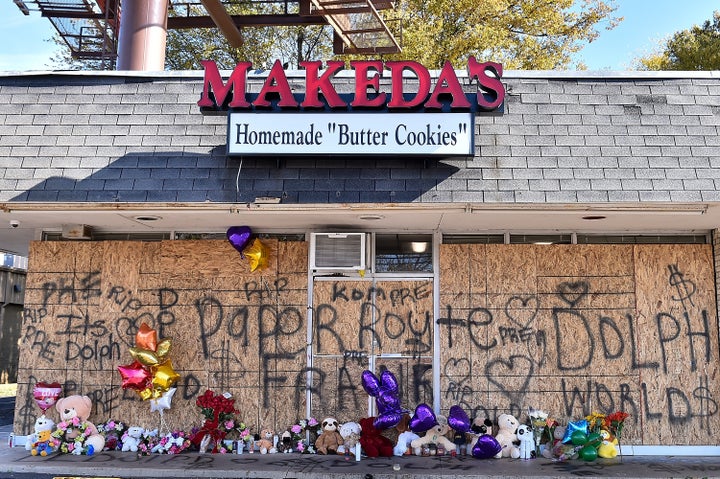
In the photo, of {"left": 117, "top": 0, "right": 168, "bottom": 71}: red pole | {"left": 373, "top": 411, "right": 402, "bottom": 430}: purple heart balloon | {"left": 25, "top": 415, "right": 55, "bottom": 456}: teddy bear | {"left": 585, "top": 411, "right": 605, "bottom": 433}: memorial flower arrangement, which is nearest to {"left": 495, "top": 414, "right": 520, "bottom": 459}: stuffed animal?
{"left": 585, "top": 411, "right": 605, "bottom": 433}: memorial flower arrangement

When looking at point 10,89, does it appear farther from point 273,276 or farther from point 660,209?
point 660,209

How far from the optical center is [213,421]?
805cm

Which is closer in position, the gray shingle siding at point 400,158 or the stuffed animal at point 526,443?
the gray shingle siding at point 400,158

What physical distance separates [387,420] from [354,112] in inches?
133

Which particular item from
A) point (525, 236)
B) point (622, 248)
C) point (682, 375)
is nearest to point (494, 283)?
point (525, 236)

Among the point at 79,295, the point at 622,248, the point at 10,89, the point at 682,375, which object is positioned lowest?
the point at 682,375

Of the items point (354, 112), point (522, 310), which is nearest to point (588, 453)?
point (522, 310)

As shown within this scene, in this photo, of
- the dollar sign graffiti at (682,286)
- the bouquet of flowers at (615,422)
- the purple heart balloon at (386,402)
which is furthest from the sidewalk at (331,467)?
the dollar sign graffiti at (682,286)

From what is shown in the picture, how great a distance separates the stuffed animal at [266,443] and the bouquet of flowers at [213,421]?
37 centimetres

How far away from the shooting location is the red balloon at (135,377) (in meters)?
8.02

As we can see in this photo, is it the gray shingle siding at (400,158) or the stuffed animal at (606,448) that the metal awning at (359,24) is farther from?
the stuffed animal at (606,448)

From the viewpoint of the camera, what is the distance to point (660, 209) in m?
7.36

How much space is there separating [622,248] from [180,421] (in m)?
5.79

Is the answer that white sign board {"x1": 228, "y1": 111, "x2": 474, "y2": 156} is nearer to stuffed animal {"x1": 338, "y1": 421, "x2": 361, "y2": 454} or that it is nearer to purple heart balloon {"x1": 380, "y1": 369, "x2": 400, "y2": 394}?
purple heart balloon {"x1": 380, "y1": 369, "x2": 400, "y2": 394}
